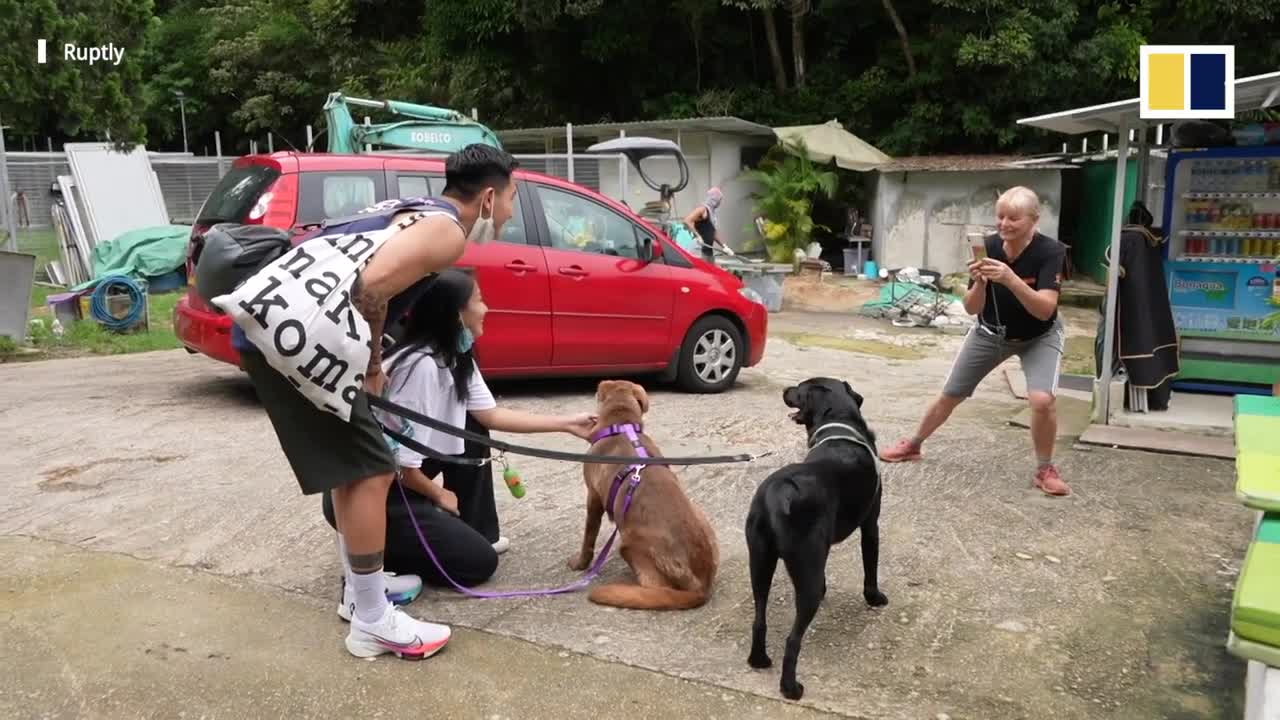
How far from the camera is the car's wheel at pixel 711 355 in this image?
26.8 ft

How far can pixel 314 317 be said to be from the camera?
2.97 metres

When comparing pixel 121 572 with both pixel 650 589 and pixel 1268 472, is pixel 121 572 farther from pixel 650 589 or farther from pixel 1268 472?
pixel 1268 472

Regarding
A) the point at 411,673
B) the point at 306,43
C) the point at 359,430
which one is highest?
the point at 306,43

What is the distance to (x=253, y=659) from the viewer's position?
11.3 ft

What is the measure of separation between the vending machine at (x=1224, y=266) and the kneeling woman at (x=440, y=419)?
557 cm

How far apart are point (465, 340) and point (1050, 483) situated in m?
3.31

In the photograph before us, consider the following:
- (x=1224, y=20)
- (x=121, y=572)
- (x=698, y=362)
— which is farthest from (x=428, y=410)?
(x=1224, y=20)

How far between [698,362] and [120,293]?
23.2 ft

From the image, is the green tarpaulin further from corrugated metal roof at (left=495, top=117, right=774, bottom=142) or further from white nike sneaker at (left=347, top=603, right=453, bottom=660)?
white nike sneaker at (left=347, top=603, right=453, bottom=660)

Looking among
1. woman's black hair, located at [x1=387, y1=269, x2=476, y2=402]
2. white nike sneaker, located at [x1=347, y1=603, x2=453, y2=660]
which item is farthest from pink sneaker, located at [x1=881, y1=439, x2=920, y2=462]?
white nike sneaker, located at [x1=347, y1=603, x2=453, y2=660]

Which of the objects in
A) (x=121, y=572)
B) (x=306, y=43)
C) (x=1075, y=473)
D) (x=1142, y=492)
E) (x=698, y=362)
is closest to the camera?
(x=121, y=572)

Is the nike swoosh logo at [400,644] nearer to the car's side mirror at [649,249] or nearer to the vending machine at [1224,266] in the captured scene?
the car's side mirror at [649,249]

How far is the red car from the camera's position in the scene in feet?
23.1

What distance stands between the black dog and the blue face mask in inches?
52.8
